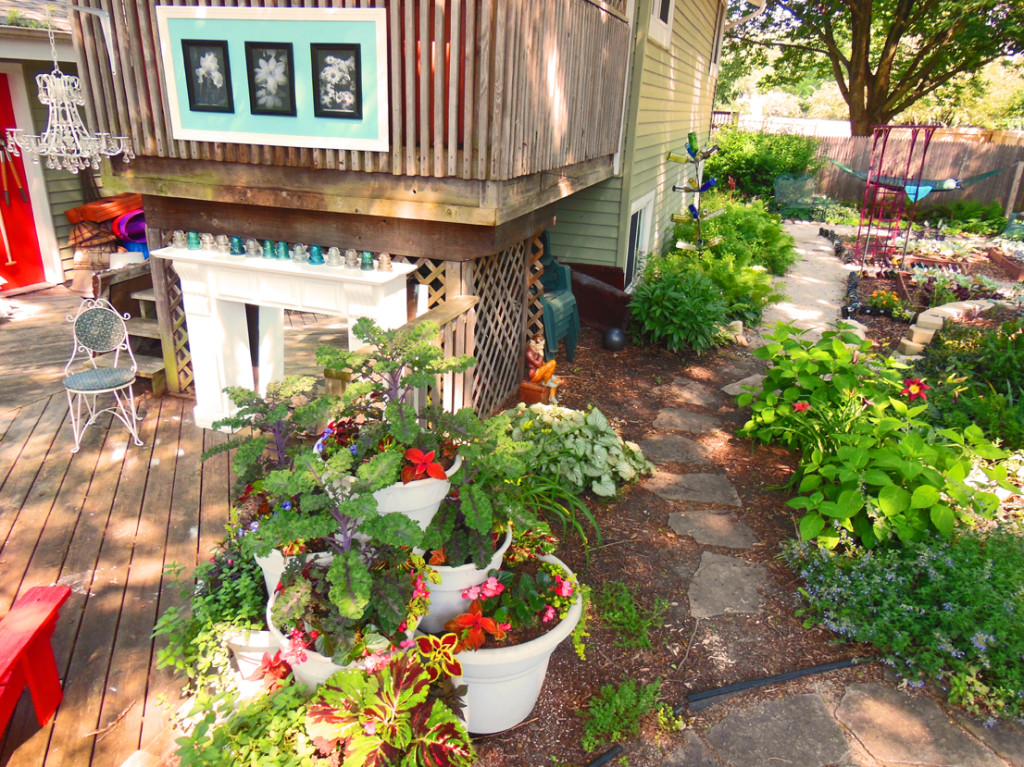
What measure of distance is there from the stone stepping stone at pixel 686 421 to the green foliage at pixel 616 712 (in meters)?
3.02

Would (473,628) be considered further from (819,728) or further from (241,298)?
(241,298)

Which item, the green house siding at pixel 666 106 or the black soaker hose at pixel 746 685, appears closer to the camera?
the black soaker hose at pixel 746 685

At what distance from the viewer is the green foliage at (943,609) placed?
3.07m

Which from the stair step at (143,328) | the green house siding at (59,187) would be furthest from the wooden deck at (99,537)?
the green house siding at (59,187)

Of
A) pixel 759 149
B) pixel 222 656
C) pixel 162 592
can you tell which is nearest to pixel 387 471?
pixel 222 656

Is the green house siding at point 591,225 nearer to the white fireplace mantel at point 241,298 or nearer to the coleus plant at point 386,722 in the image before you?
the white fireplace mantel at point 241,298

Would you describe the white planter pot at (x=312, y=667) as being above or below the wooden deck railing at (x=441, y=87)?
below

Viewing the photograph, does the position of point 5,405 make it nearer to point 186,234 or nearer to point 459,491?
point 186,234

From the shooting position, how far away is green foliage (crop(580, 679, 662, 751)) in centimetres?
284

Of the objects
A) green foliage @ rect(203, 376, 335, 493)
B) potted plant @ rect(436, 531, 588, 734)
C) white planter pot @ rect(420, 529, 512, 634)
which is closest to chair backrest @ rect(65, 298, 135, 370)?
green foliage @ rect(203, 376, 335, 493)

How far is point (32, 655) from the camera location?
271 centimetres

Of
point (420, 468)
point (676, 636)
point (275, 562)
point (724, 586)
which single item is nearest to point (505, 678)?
point (420, 468)

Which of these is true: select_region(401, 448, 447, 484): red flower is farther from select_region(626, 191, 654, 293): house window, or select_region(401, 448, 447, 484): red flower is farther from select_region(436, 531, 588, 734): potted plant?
select_region(626, 191, 654, 293): house window

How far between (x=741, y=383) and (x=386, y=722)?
17.0ft
